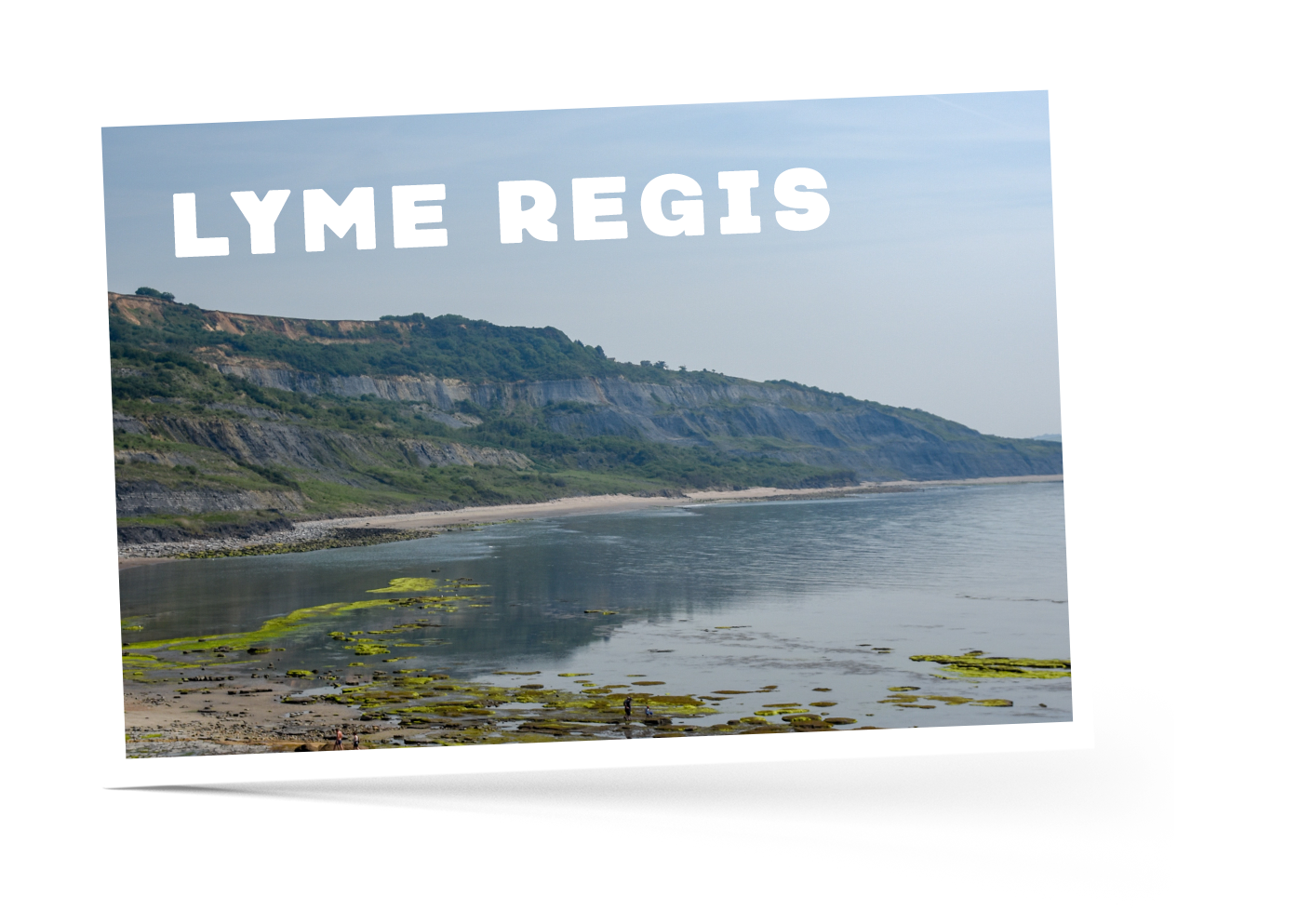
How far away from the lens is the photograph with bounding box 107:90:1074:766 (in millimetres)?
5914

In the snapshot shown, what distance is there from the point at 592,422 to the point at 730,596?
10358 mm

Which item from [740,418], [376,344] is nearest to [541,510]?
[376,344]

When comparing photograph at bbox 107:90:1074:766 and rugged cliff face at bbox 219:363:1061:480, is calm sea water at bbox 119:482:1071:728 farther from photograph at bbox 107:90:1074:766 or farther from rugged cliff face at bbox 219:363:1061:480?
rugged cliff face at bbox 219:363:1061:480

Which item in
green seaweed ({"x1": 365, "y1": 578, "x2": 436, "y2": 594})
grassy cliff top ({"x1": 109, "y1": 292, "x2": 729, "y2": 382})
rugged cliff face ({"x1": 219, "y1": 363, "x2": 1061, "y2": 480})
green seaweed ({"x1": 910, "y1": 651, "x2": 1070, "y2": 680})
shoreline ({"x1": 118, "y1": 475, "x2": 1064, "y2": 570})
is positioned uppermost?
grassy cliff top ({"x1": 109, "y1": 292, "x2": 729, "y2": 382})

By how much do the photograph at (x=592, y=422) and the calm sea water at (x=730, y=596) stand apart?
0.33 ft

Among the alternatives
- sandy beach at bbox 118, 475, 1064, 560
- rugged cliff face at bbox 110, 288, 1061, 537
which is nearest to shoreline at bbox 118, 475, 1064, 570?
sandy beach at bbox 118, 475, 1064, 560

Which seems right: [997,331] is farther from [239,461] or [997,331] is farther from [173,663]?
[239,461]

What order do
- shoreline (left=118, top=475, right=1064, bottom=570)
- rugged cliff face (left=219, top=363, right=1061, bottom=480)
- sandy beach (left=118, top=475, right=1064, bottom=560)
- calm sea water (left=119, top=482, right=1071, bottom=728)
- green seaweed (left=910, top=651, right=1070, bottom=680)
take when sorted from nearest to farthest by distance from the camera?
green seaweed (left=910, top=651, right=1070, bottom=680), calm sea water (left=119, top=482, right=1071, bottom=728), rugged cliff face (left=219, top=363, right=1061, bottom=480), shoreline (left=118, top=475, right=1064, bottom=570), sandy beach (left=118, top=475, right=1064, bottom=560)

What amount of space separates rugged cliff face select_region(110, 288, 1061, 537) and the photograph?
0.39 feet

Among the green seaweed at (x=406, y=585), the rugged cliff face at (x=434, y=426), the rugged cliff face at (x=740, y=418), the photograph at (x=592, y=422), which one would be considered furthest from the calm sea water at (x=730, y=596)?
the rugged cliff face at (x=434, y=426)

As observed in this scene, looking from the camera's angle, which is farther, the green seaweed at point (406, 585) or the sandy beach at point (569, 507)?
the sandy beach at point (569, 507)

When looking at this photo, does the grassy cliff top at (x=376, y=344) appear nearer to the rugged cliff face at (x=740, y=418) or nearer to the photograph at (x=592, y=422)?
the photograph at (x=592, y=422)

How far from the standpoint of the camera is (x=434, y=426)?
2691cm

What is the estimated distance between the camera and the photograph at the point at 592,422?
5.91m
